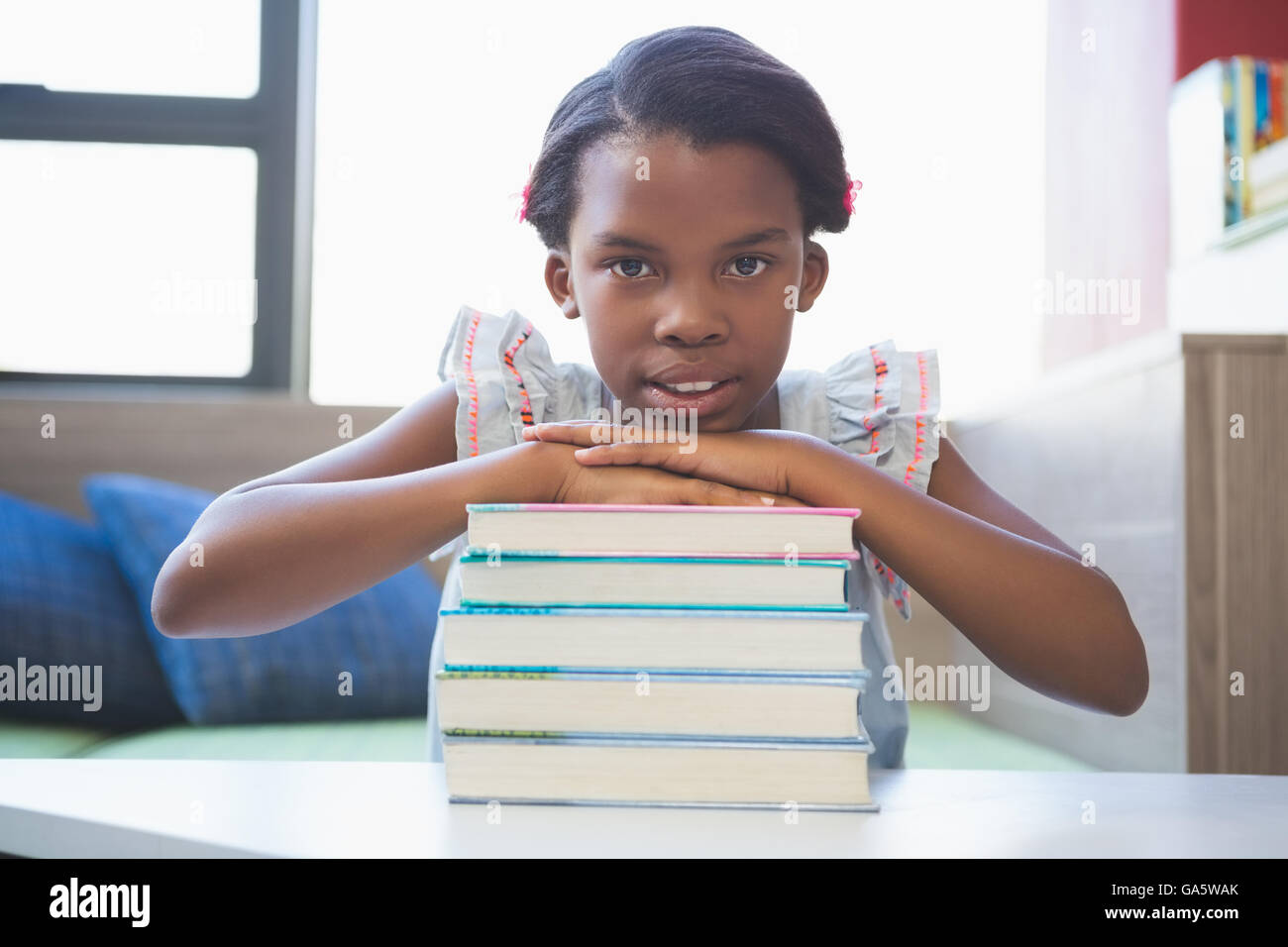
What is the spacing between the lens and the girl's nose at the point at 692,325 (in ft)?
2.81

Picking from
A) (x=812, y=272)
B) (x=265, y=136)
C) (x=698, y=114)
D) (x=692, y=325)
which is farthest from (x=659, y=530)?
(x=265, y=136)

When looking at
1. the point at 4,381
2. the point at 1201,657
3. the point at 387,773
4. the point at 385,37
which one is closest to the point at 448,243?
the point at 385,37

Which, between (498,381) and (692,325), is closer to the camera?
(692,325)

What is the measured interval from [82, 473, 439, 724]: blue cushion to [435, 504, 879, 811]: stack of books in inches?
52.0

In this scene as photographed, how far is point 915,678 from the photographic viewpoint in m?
2.07

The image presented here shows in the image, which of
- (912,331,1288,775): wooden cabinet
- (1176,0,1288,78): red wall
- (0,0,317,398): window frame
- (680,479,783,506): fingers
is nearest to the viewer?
(680,479,783,506): fingers

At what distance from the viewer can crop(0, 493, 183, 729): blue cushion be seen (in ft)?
5.60

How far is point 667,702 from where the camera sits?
0.52m

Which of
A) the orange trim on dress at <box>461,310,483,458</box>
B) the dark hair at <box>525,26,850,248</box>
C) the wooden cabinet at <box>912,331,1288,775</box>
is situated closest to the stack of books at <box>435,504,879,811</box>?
the dark hair at <box>525,26,850,248</box>

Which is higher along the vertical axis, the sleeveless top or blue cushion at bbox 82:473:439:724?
the sleeveless top

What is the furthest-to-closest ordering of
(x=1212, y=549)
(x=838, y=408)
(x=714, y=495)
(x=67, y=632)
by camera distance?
(x=67, y=632), (x=1212, y=549), (x=838, y=408), (x=714, y=495)

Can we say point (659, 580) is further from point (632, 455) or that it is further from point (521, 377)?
point (521, 377)

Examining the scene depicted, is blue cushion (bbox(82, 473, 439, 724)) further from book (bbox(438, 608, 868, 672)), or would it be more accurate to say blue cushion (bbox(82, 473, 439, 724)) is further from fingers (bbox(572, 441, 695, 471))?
book (bbox(438, 608, 868, 672))

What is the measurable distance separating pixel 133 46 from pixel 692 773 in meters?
A: 2.78
